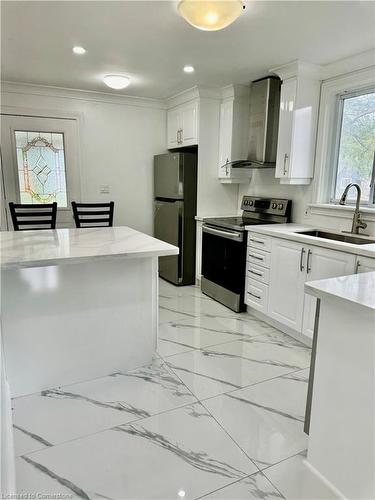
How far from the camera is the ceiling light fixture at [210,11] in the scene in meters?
1.84

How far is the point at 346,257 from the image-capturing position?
7.51 feet

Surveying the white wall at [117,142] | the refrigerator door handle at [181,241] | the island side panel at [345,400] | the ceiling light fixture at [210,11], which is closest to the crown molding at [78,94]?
the white wall at [117,142]

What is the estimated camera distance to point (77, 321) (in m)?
2.11

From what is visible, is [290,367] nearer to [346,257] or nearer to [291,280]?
[291,280]

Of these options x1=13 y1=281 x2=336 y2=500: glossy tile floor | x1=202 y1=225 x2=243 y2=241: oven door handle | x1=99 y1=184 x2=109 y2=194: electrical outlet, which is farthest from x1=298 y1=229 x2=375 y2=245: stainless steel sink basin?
x1=99 y1=184 x2=109 y2=194: electrical outlet

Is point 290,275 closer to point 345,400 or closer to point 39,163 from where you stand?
point 345,400

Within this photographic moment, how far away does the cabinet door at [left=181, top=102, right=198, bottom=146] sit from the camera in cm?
396

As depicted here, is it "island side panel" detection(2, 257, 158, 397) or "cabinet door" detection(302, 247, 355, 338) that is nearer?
"island side panel" detection(2, 257, 158, 397)

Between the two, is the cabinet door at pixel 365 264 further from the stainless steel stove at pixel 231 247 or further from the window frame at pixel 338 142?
the stainless steel stove at pixel 231 247

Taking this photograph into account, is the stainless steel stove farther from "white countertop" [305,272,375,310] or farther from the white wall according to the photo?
"white countertop" [305,272,375,310]

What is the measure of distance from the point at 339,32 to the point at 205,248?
2.32 metres

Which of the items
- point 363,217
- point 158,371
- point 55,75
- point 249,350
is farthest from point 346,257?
point 55,75

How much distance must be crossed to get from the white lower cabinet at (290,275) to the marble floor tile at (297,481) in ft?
3.86

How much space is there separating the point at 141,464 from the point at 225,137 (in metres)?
3.37
